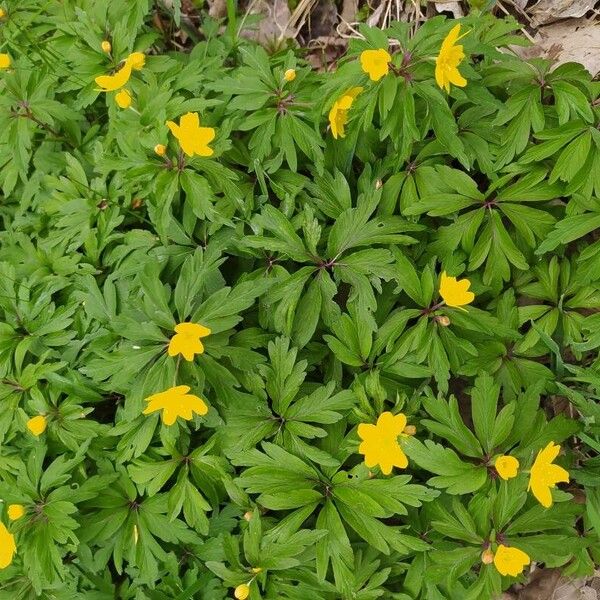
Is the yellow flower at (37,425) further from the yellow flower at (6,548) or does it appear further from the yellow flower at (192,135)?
the yellow flower at (192,135)

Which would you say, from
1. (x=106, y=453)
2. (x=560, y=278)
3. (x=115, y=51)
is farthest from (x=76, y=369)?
(x=560, y=278)

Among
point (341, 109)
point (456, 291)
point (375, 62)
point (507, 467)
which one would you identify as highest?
point (375, 62)

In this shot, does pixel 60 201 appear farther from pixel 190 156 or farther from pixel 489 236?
pixel 489 236

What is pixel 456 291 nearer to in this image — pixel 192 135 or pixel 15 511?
pixel 192 135

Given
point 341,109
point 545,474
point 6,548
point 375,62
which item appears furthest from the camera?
point 341,109

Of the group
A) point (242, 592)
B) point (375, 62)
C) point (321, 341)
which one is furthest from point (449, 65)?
point (242, 592)

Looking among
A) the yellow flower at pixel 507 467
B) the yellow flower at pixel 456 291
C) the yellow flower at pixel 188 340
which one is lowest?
the yellow flower at pixel 507 467

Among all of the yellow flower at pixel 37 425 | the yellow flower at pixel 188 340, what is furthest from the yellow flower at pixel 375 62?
the yellow flower at pixel 37 425
